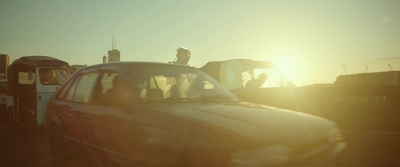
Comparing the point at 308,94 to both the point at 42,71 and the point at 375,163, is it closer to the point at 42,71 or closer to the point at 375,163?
the point at 375,163

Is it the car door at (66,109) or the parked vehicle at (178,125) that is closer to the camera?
the parked vehicle at (178,125)

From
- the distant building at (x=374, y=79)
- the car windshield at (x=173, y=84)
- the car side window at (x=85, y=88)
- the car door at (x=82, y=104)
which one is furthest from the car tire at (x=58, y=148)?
the distant building at (x=374, y=79)

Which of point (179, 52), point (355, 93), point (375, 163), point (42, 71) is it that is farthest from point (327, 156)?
point (179, 52)

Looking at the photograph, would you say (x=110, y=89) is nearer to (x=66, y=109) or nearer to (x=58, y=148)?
(x=66, y=109)

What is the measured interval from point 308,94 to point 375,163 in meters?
4.59

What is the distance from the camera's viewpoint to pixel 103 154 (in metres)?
3.00

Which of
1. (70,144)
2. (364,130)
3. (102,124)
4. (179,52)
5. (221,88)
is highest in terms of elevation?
(179,52)

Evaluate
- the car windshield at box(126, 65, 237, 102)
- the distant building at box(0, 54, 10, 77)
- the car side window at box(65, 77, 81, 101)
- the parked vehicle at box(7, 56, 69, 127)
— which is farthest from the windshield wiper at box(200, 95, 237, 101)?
the distant building at box(0, 54, 10, 77)

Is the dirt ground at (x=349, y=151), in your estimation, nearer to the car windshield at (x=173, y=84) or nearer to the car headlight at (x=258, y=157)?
the car windshield at (x=173, y=84)

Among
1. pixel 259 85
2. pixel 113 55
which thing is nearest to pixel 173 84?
pixel 259 85

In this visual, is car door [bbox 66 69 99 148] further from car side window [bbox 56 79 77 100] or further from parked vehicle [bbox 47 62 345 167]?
car side window [bbox 56 79 77 100]

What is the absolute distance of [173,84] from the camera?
11.5ft

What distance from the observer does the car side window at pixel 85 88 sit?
3627 mm

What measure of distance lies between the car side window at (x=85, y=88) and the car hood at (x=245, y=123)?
1244 mm
